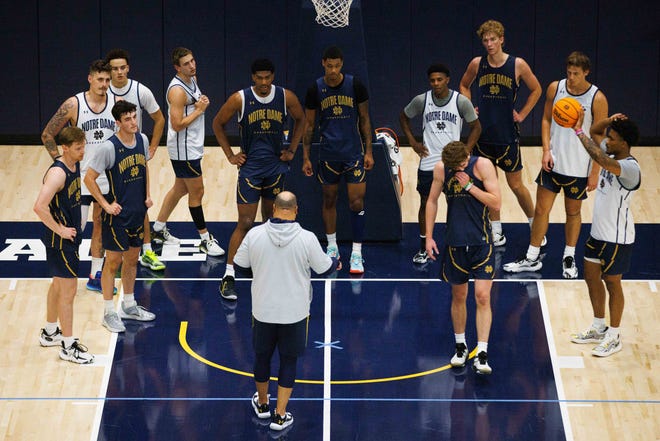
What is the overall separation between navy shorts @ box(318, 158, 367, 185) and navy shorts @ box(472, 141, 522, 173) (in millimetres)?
1291

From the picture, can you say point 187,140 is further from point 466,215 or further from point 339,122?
point 466,215

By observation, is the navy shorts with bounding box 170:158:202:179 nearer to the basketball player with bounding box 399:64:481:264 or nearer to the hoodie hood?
the basketball player with bounding box 399:64:481:264

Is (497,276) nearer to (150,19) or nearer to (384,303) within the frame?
(384,303)

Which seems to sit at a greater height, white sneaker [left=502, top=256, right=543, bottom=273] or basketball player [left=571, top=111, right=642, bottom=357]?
basketball player [left=571, top=111, right=642, bottom=357]

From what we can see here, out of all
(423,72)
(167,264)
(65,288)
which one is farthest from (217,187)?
(65,288)

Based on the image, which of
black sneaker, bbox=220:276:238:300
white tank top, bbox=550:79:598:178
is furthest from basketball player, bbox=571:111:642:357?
black sneaker, bbox=220:276:238:300

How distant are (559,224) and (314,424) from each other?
4717 millimetres

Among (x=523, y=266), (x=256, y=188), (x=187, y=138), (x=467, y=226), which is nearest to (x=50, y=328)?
(x=256, y=188)

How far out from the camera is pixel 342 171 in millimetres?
10297

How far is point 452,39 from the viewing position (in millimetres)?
13930

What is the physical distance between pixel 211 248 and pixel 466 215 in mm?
3342

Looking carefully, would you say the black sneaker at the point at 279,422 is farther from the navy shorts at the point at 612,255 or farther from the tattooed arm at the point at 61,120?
the tattooed arm at the point at 61,120

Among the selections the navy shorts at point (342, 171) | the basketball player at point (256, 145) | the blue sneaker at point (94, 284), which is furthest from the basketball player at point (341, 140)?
the blue sneaker at point (94, 284)

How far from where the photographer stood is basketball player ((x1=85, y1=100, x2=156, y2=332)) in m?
8.69
